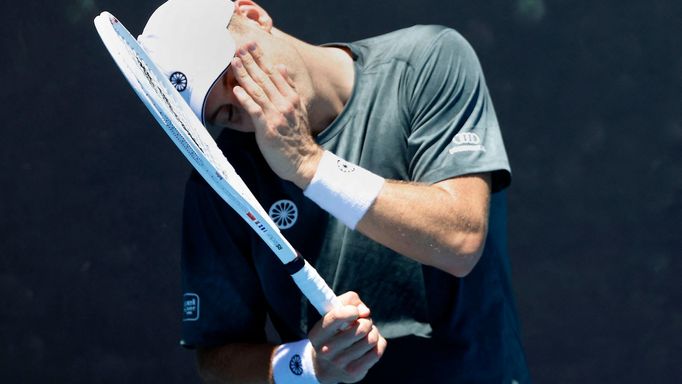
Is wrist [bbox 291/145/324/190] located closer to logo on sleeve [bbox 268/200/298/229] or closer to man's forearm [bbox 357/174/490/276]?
man's forearm [bbox 357/174/490/276]

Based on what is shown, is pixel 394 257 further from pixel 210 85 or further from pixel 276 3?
pixel 276 3

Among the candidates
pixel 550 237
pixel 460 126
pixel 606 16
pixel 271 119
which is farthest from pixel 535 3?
pixel 271 119

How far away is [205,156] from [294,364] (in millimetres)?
653

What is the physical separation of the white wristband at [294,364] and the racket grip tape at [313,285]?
0.27 meters

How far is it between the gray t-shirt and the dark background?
1341 mm

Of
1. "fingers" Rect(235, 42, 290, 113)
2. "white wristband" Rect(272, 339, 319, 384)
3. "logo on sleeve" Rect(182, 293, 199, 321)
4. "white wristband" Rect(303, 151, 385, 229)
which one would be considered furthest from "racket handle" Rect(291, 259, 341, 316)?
"logo on sleeve" Rect(182, 293, 199, 321)

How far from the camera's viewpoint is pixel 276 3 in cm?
517

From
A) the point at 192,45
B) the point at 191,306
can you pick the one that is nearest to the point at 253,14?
the point at 192,45

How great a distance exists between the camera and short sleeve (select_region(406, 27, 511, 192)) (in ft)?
11.7

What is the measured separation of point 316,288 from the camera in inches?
134

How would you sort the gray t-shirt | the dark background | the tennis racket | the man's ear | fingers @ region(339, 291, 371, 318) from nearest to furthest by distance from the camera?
the tennis racket
fingers @ region(339, 291, 371, 318)
the gray t-shirt
the man's ear
the dark background

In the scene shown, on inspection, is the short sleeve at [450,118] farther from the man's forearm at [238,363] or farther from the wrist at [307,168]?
the man's forearm at [238,363]

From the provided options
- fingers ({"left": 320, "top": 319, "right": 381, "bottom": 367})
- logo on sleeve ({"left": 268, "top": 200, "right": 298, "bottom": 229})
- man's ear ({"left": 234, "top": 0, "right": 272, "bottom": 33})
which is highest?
man's ear ({"left": 234, "top": 0, "right": 272, "bottom": 33})

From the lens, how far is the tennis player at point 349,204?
344 centimetres
